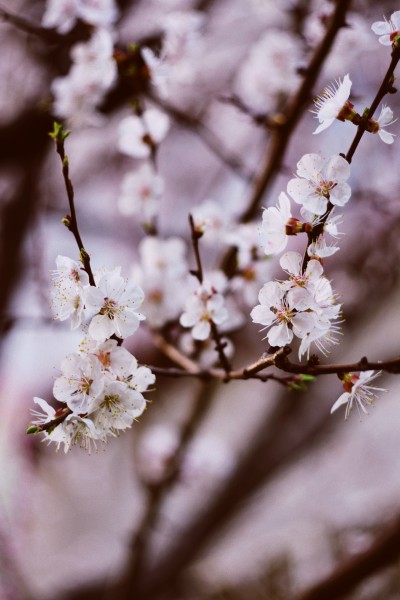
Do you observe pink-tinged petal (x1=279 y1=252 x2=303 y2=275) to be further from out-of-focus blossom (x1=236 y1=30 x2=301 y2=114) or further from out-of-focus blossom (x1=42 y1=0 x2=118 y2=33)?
out-of-focus blossom (x1=236 y1=30 x2=301 y2=114)

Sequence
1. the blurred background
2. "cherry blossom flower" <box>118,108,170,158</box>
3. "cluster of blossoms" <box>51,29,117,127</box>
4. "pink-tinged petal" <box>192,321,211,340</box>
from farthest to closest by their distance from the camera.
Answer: the blurred background < "cherry blossom flower" <box>118,108,170,158</box> < "cluster of blossoms" <box>51,29,117,127</box> < "pink-tinged petal" <box>192,321,211,340</box>

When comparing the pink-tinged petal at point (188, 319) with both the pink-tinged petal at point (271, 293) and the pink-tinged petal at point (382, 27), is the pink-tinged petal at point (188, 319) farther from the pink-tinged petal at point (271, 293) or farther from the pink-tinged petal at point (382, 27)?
the pink-tinged petal at point (382, 27)

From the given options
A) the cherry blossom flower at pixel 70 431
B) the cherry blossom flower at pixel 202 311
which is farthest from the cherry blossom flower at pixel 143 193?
the cherry blossom flower at pixel 70 431

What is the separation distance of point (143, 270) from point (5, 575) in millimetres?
2498

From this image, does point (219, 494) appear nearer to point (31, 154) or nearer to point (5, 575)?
point (5, 575)

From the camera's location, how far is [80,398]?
79 cm

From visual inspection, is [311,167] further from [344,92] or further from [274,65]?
[274,65]

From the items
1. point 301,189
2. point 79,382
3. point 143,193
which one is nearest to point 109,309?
point 79,382

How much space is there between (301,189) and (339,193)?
0.18 feet

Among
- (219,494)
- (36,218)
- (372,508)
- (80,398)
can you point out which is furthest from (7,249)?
(372,508)

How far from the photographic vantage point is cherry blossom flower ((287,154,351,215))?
78 cm

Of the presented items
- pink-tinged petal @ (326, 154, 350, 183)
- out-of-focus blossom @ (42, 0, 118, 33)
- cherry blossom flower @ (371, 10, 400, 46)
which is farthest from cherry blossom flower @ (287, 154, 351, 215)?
out-of-focus blossom @ (42, 0, 118, 33)

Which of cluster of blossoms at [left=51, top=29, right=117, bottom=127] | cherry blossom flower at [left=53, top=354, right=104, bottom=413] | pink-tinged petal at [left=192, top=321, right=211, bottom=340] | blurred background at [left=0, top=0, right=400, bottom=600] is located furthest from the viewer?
blurred background at [left=0, top=0, right=400, bottom=600]

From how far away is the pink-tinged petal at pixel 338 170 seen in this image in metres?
0.78
